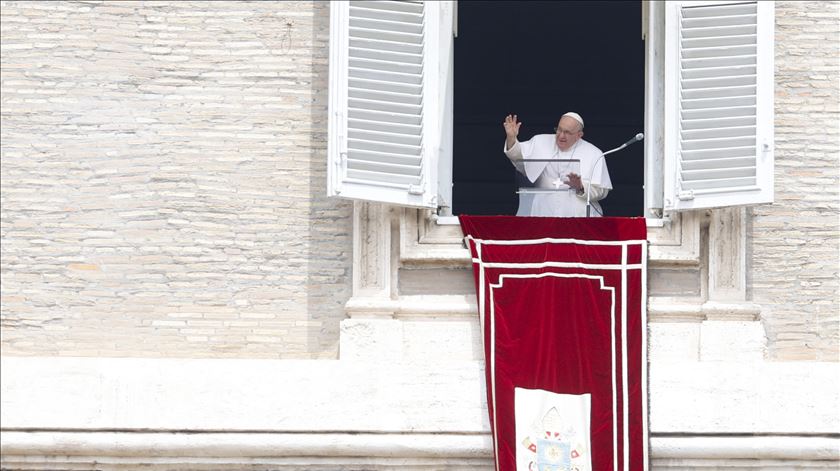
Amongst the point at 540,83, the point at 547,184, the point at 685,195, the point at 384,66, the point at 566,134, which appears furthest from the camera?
the point at 540,83

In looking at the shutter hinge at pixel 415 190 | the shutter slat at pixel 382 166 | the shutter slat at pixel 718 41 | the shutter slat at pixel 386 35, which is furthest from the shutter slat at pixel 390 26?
the shutter slat at pixel 718 41

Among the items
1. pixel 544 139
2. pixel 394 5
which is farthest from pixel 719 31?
pixel 394 5

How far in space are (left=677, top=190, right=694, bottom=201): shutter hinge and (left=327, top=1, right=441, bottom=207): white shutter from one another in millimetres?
1129

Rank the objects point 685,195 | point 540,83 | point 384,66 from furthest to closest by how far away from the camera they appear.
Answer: point 540,83
point 384,66
point 685,195

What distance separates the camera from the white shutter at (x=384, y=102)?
8836 mm

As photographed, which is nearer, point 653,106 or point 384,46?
point 384,46

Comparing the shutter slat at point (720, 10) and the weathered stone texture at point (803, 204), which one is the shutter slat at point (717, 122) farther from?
the shutter slat at point (720, 10)

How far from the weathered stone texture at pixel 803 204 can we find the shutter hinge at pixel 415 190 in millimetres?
1583

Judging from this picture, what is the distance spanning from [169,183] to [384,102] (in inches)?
43.9

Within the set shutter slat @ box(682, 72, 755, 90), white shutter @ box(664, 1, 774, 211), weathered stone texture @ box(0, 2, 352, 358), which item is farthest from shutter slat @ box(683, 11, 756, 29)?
weathered stone texture @ box(0, 2, 352, 358)

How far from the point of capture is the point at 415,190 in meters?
8.86

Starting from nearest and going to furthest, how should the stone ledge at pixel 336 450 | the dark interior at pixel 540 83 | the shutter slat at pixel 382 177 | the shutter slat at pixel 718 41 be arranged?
the stone ledge at pixel 336 450 → the shutter slat at pixel 382 177 → the shutter slat at pixel 718 41 → the dark interior at pixel 540 83

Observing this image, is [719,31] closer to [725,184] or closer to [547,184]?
[725,184]

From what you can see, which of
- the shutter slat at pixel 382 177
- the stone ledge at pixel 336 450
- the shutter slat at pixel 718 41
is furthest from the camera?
the shutter slat at pixel 718 41
